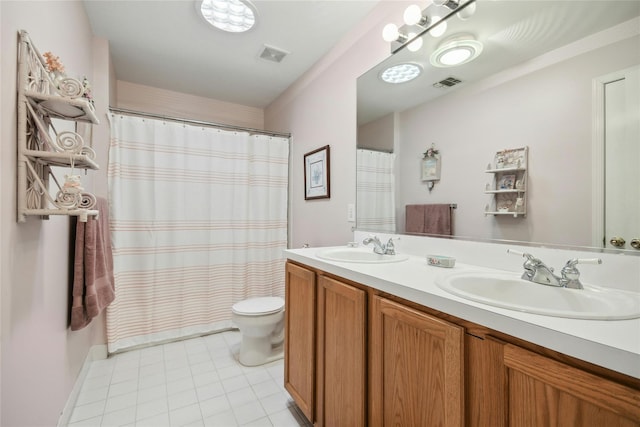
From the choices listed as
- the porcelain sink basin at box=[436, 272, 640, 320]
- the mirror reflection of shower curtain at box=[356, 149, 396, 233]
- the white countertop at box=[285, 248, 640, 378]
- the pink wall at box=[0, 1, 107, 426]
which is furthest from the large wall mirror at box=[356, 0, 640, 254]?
the pink wall at box=[0, 1, 107, 426]

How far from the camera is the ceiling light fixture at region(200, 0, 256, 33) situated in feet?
5.66

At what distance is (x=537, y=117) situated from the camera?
42.0 inches

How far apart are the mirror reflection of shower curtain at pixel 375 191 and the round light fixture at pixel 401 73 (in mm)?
443

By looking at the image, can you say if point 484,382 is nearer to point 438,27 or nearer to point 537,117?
point 537,117

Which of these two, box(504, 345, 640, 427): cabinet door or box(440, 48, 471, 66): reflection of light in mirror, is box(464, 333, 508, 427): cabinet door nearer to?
box(504, 345, 640, 427): cabinet door

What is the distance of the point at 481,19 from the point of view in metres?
1.27

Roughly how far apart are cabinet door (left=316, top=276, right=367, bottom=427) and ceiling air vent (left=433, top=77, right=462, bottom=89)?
1.13m

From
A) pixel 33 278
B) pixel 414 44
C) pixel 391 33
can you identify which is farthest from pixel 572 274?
pixel 33 278

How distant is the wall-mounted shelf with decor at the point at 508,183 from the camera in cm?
112

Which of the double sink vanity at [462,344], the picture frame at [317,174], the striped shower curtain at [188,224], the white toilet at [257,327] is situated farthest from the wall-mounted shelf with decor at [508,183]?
the striped shower curtain at [188,224]

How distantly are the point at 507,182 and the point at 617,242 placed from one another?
Answer: 1.29ft

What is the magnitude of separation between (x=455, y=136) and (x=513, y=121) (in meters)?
0.27

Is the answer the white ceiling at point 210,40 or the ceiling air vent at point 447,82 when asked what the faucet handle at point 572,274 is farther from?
the white ceiling at point 210,40

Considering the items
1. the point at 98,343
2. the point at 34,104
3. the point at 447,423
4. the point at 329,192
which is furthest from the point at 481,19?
the point at 98,343
